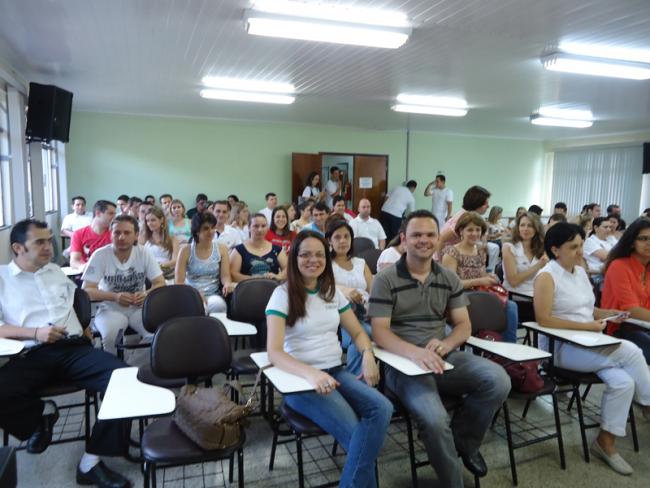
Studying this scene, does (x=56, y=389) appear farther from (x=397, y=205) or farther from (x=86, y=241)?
(x=397, y=205)

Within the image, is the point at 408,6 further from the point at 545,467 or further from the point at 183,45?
the point at 545,467

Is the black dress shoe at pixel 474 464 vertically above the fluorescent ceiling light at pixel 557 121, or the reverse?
the fluorescent ceiling light at pixel 557 121

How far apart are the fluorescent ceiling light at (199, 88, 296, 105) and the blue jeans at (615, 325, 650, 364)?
5379 mm

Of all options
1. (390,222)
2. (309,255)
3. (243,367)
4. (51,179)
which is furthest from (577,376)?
(51,179)

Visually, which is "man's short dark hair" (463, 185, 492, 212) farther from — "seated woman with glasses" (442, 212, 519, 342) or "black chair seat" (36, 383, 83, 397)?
"black chair seat" (36, 383, 83, 397)

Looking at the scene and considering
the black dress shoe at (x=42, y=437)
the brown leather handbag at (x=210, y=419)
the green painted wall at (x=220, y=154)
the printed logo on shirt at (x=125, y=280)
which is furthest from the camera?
the green painted wall at (x=220, y=154)

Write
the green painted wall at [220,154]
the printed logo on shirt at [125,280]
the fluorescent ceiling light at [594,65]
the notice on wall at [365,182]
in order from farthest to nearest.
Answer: the notice on wall at [365,182]
the green painted wall at [220,154]
the fluorescent ceiling light at [594,65]
the printed logo on shirt at [125,280]

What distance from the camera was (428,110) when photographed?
7.85 m

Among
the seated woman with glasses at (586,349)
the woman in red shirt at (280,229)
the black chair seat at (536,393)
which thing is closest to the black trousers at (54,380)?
the black chair seat at (536,393)

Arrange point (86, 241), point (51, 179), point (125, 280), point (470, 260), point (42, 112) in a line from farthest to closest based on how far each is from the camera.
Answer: point (51, 179)
point (42, 112)
point (86, 241)
point (470, 260)
point (125, 280)

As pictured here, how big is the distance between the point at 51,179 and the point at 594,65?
8510mm

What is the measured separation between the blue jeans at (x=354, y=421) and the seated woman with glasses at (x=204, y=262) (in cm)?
191

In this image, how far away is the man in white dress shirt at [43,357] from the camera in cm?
222

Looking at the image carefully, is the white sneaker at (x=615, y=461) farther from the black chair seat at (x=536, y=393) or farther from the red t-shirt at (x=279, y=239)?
the red t-shirt at (x=279, y=239)
